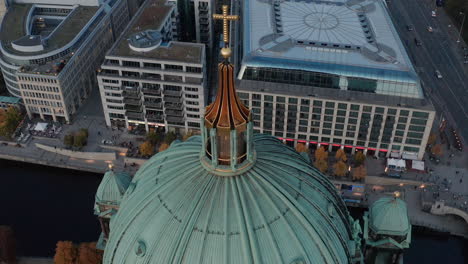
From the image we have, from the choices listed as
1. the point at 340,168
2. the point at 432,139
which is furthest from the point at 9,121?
the point at 432,139

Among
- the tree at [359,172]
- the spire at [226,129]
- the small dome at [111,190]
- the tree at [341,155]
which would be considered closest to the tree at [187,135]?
the tree at [341,155]

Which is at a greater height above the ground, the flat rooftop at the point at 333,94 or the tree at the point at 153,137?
the flat rooftop at the point at 333,94

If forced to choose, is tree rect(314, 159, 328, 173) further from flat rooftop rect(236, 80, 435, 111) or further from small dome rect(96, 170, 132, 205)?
small dome rect(96, 170, 132, 205)

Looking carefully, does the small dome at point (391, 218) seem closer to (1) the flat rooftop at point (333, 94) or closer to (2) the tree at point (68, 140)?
(1) the flat rooftop at point (333, 94)

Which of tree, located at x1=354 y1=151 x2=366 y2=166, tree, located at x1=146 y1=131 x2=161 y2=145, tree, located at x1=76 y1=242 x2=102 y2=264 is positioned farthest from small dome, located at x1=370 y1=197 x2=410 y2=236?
tree, located at x1=146 y1=131 x2=161 y2=145

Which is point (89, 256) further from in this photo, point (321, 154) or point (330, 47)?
point (330, 47)

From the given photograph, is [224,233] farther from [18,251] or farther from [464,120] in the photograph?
[464,120]

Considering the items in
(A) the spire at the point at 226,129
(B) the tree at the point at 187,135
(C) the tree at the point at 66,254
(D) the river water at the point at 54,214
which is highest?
(A) the spire at the point at 226,129
